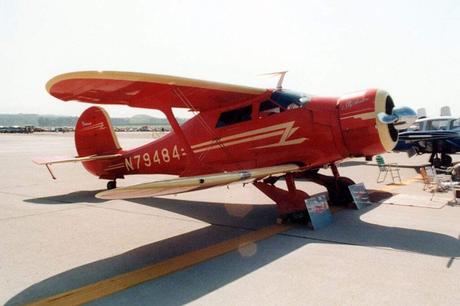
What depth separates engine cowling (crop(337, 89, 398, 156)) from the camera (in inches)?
243

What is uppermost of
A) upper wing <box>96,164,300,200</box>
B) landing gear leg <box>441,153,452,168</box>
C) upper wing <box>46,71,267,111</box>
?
upper wing <box>46,71,267,111</box>

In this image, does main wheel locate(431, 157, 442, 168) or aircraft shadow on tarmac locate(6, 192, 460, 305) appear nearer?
aircraft shadow on tarmac locate(6, 192, 460, 305)

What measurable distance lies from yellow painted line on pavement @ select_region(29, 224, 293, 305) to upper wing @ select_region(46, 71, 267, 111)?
279 centimetres

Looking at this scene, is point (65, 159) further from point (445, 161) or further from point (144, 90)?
point (445, 161)

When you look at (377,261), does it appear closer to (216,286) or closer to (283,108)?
(216,286)

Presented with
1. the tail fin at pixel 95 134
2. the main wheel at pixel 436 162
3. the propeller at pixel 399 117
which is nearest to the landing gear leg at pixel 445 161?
the main wheel at pixel 436 162

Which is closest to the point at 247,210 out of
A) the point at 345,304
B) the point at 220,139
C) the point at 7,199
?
the point at 220,139

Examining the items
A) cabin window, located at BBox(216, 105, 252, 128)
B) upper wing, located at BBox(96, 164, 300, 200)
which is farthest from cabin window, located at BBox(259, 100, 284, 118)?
upper wing, located at BBox(96, 164, 300, 200)

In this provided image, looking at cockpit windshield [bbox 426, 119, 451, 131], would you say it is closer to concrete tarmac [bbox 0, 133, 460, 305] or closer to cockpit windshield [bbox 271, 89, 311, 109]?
concrete tarmac [bbox 0, 133, 460, 305]

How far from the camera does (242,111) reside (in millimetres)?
7504

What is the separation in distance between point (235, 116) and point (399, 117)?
10.1 feet

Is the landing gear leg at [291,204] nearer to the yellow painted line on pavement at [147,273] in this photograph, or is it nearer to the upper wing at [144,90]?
the yellow painted line on pavement at [147,273]

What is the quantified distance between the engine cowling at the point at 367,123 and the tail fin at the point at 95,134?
6729 millimetres

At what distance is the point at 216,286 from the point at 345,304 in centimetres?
140
